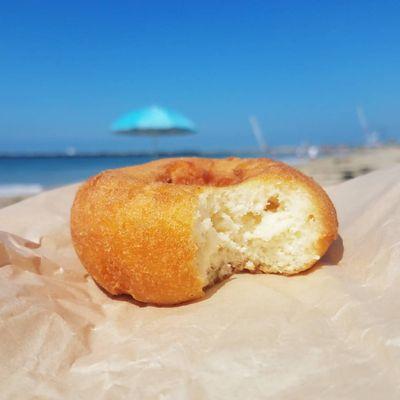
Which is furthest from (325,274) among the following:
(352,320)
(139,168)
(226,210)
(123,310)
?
(139,168)

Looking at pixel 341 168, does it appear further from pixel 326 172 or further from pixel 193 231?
pixel 193 231

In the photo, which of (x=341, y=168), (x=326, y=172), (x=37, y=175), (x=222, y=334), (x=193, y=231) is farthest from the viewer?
(x=37, y=175)

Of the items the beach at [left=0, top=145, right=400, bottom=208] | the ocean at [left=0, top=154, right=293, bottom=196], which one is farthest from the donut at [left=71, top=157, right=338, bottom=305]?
the ocean at [left=0, top=154, right=293, bottom=196]

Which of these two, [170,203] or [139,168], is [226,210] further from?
[139,168]

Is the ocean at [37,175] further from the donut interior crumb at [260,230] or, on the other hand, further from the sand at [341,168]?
the donut interior crumb at [260,230]

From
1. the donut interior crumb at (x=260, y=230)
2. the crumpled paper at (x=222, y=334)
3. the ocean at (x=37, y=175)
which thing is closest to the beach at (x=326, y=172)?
the ocean at (x=37, y=175)

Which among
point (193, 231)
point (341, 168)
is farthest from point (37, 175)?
point (193, 231)
